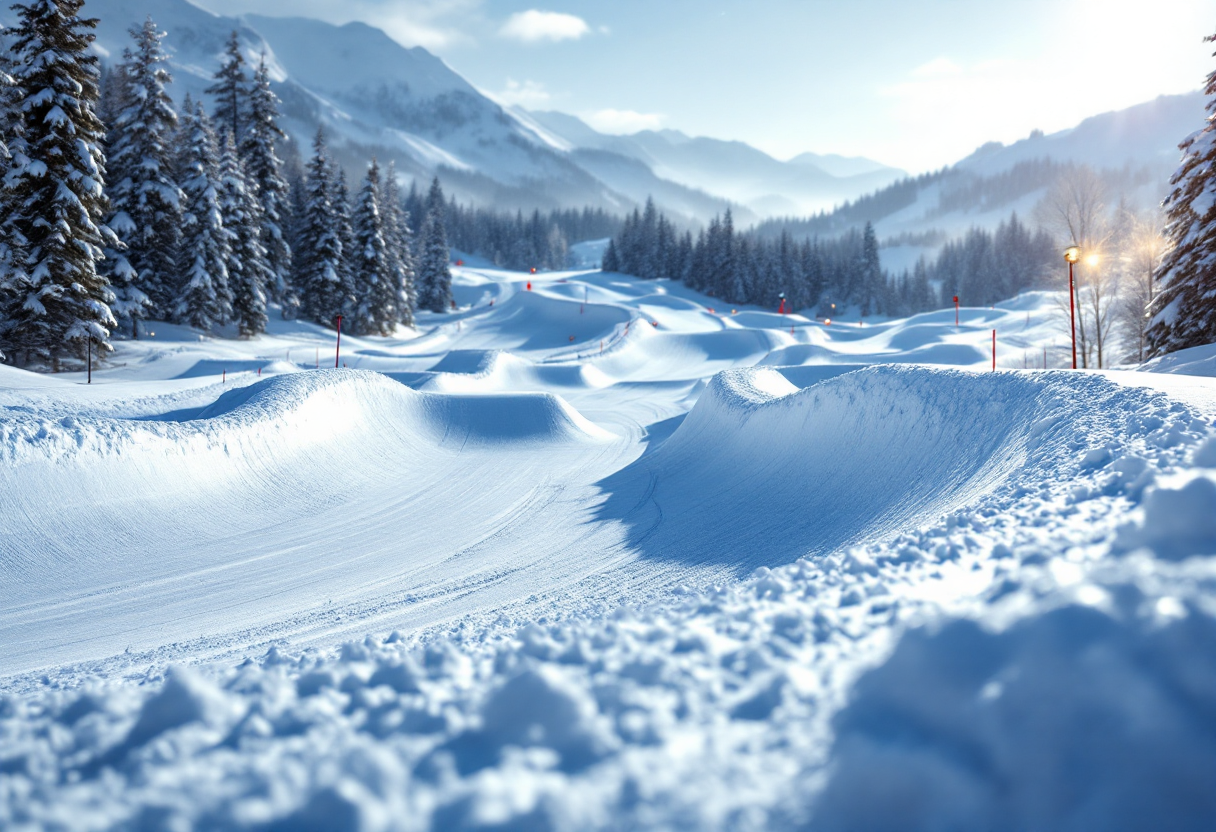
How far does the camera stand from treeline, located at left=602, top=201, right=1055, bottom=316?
8181cm

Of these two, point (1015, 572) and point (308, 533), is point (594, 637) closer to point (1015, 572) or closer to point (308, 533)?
point (1015, 572)

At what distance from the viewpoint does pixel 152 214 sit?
3234 centimetres

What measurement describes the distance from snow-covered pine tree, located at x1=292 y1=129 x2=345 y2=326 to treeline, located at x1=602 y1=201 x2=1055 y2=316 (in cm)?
5031

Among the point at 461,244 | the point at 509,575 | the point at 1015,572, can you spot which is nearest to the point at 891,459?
the point at 509,575

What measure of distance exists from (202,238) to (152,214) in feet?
7.61

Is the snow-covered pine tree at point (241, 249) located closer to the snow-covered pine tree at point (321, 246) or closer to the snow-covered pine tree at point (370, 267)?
the snow-covered pine tree at point (321, 246)

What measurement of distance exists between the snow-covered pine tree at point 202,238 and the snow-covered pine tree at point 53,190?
959 centimetres

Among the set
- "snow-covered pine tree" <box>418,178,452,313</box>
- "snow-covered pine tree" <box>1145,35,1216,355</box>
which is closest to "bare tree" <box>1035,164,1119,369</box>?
"snow-covered pine tree" <box>1145,35,1216,355</box>

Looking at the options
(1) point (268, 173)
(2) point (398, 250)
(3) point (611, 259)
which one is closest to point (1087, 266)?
(2) point (398, 250)

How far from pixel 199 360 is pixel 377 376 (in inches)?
598

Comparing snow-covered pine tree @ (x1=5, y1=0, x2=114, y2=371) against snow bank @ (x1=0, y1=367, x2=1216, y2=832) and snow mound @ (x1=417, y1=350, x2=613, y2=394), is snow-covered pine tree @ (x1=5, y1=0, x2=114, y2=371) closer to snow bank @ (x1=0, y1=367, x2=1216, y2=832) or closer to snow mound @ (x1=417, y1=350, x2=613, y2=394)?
snow mound @ (x1=417, y1=350, x2=613, y2=394)

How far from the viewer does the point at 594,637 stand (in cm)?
381

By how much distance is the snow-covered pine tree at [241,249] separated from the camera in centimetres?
3700

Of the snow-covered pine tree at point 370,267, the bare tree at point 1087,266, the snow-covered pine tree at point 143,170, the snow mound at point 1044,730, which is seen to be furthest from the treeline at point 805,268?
the snow mound at point 1044,730
